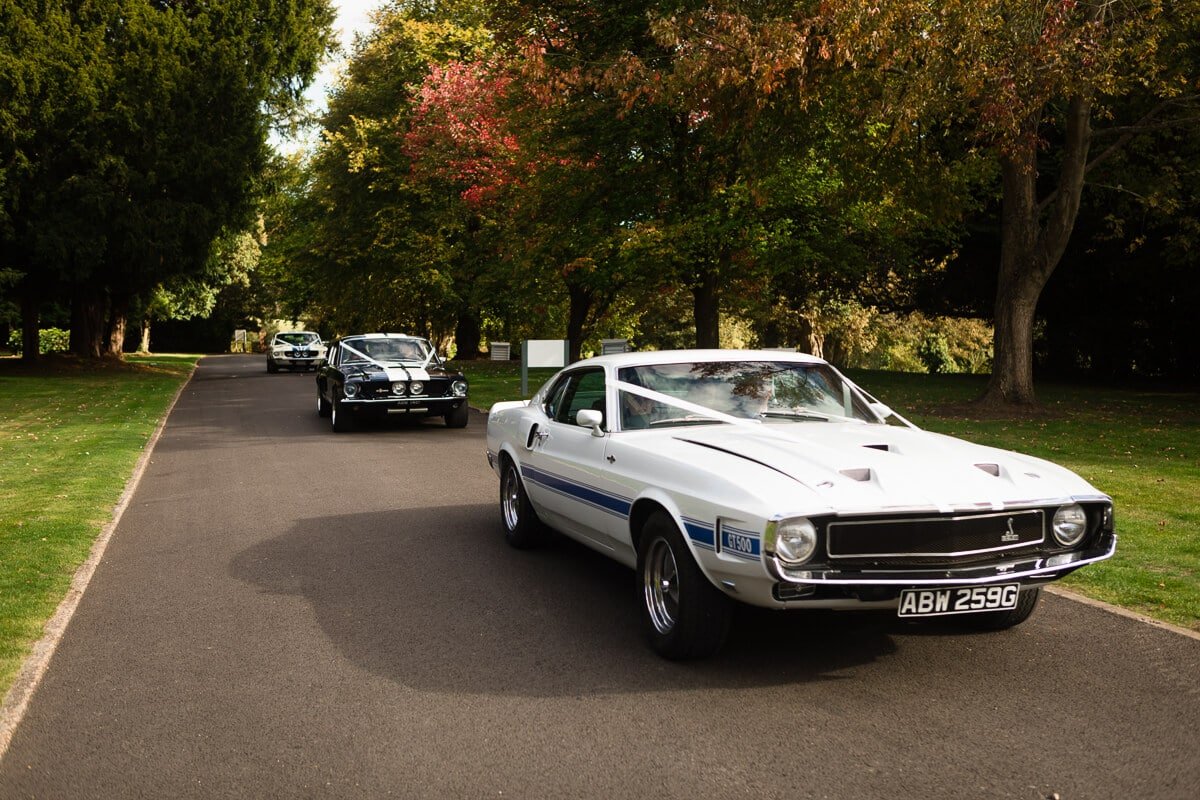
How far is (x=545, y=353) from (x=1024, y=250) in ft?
28.5

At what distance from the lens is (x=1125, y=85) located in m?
16.4

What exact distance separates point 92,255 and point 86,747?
30.8m

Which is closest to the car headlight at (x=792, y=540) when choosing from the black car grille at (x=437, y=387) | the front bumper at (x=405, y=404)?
the front bumper at (x=405, y=404)

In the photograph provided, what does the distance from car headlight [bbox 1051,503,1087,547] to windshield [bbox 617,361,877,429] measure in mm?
1658

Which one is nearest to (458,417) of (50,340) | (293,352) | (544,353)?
(544,353)

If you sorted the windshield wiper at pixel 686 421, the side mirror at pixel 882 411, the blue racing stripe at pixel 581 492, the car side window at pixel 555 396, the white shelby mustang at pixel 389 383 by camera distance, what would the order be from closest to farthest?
the blue racing stripe at pixel 581 492 < the windshield wiper at pixel 686 421 < the side mirror at pixel 882 411 < the car side window at pixel 555 396 < the white shelby mustang at pixel 389 383

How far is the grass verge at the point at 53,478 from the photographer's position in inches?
263

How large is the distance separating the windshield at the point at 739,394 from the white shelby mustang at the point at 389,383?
1114cm

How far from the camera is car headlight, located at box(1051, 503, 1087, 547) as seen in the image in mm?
5242

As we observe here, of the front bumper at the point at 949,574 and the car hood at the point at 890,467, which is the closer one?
the front bumper at the point at 949,574

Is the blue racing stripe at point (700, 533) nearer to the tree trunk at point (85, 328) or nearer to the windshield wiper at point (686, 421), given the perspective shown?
the windshield wiper at point (686, 421)

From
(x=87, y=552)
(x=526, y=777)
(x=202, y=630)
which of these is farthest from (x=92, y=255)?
(x=526, y=777)

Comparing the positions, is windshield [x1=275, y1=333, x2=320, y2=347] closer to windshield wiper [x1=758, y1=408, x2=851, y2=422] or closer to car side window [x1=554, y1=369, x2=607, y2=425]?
car side window [x1=554, y1=369, x2=607, y2=425]

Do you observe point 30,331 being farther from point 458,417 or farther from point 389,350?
point 458,417
